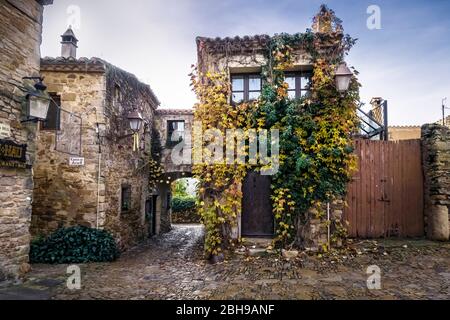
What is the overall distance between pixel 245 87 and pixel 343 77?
243 cm

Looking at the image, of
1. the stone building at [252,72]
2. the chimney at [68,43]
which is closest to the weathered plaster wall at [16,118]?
the stone building at [252,72]

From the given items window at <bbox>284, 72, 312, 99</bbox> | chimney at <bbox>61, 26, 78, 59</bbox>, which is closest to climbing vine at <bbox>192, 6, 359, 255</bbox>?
window at <bbox>284, 72, 312, 99</bbox>

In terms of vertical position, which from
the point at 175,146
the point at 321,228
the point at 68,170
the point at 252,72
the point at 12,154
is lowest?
the point at 321,228

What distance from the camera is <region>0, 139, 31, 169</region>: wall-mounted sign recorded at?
498 centimetres

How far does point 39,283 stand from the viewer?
5312 millimetres

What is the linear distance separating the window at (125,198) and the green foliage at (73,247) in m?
1.86

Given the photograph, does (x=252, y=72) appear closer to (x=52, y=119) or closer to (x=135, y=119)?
(x=135, y=119)

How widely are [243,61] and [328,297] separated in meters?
5.74

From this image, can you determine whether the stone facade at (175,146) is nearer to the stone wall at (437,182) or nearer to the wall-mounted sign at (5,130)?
the wall-mounted sign at (5,130)

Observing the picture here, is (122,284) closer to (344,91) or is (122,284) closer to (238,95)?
(238,95)

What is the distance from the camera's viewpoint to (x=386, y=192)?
7.32 meters

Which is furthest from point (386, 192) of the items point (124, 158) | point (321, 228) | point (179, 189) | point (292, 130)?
point (179, 189)

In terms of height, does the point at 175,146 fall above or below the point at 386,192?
above
